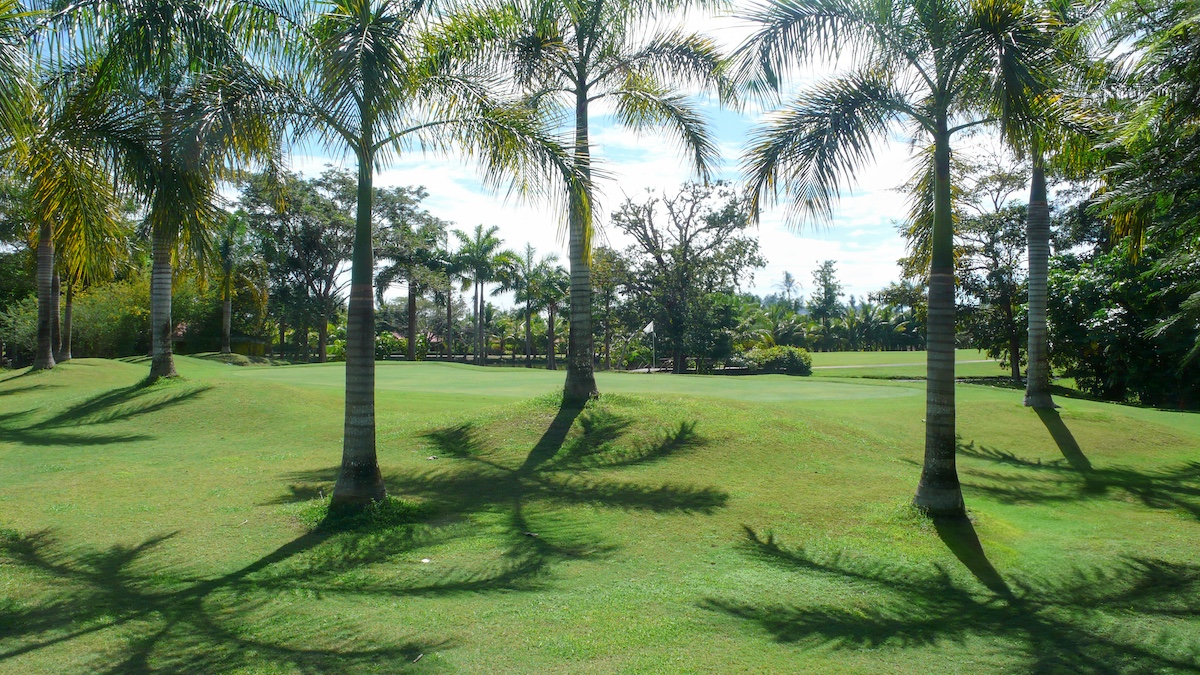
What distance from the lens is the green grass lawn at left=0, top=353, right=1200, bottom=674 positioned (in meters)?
5.10

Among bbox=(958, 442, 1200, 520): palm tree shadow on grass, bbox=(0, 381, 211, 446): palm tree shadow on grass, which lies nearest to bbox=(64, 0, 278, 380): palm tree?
bbox=(0, 381, 211, 446): palm tree shadow on grass

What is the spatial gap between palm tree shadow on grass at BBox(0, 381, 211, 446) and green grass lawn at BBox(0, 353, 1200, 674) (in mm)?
105

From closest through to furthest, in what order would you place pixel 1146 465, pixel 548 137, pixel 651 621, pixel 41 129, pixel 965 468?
pixel 651 621 → pixel 41 129 → pixel 548 137 → pixel 965 468 → pixel 1146 465

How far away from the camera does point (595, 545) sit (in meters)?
7.55

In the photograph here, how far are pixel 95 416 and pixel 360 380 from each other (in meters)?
9.21

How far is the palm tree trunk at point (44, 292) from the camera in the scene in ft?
67.7

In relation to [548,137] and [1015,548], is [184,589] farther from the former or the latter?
[1015,548]

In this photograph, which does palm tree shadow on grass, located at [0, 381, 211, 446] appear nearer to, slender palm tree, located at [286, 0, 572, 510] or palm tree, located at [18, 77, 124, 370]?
palm tree, located at [18, 77, 124, 370]

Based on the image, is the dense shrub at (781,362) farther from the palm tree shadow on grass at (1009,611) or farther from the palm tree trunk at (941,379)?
the palm tree shadow on grass at (1009,611)

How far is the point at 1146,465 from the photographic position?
12773 millimetres

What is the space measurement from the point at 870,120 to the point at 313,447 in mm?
9806

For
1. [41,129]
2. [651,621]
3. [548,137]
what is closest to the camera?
[651,621]

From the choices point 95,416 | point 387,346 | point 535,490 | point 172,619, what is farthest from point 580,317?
point 387,346

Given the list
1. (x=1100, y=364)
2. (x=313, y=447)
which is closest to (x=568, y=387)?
(x=313, y=447)
